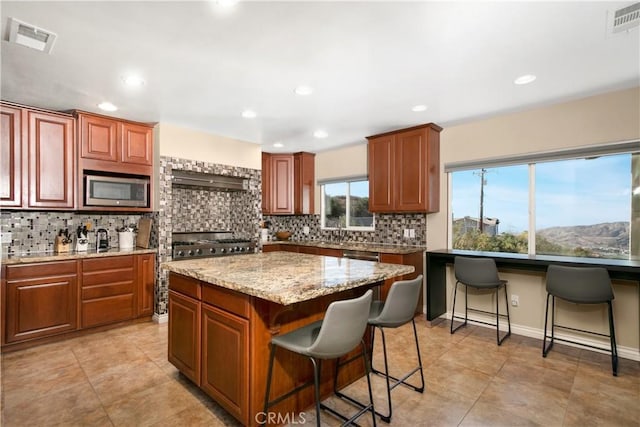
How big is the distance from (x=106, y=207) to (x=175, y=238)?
980 mm

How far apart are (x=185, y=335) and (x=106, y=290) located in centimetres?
178

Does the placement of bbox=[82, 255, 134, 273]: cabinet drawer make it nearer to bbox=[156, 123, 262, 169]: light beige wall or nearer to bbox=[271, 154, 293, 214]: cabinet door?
bbox=[156, 123, 262, 169]: light beige wall

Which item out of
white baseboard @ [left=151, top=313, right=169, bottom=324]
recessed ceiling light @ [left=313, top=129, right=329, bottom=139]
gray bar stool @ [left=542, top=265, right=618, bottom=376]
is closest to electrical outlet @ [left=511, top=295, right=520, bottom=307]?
gray bar stool @ [left=542, top=265, right=618, bottom=376]

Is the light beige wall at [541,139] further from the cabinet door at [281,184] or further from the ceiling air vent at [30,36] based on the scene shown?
the ceiling air vent at [30,36]

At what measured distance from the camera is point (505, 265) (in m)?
3.40

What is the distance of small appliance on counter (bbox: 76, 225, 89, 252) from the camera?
356 cm

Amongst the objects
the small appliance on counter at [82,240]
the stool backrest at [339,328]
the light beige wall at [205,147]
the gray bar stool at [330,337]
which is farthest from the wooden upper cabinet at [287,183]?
the stool backrest at [339,328]

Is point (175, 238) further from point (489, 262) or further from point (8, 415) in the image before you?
point (489, 262)

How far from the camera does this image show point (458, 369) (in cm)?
261

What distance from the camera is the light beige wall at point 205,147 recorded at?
387 cm

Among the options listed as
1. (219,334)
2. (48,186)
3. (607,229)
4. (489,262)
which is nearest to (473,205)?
(489,262)

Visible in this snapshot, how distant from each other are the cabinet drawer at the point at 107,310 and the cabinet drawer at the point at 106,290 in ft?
0.14

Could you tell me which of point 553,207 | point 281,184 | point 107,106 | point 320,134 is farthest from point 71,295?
point 553,207

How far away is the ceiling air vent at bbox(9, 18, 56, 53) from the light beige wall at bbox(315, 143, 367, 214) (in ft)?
11.8
